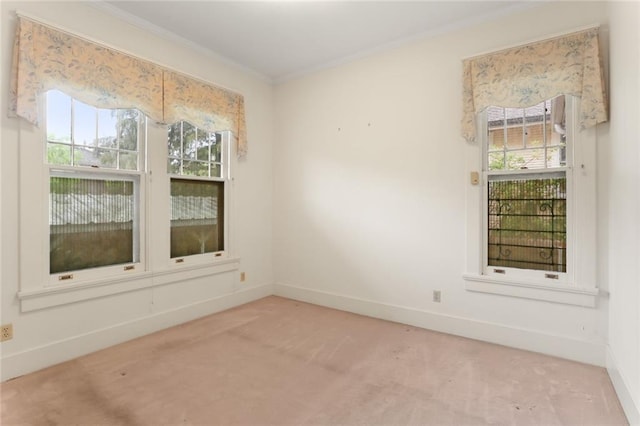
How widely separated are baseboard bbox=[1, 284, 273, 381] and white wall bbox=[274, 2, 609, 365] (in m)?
1.10

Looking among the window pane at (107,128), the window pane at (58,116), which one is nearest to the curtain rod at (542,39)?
the window pane at (107,128)

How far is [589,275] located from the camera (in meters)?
2.66

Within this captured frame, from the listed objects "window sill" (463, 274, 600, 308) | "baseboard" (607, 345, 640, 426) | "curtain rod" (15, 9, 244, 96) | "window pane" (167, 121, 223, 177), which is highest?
"curtain rod" (15, 9, 244, 96)

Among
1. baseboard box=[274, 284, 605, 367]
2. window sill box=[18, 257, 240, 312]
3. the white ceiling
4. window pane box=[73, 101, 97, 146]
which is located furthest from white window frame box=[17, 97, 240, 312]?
baseboard box=[274, 284, 605, 367]

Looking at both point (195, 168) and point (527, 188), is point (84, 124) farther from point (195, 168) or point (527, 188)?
point (527, 188)

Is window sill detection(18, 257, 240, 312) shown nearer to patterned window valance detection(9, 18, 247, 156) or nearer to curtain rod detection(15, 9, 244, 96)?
patterned window valance detection(9, 18, 247, 156)

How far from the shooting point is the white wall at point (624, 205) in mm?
1937

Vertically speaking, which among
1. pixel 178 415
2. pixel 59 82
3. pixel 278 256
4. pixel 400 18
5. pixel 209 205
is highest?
pixel 400 18

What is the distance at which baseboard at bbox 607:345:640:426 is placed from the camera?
1.85 metres

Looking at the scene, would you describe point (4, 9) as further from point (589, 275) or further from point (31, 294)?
point (589, 275)

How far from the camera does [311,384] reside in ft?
7.74

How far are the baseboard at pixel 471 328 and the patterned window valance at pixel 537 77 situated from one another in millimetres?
1779

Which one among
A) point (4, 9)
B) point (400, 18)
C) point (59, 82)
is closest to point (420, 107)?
point (400, 18)

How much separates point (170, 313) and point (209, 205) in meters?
1.27
